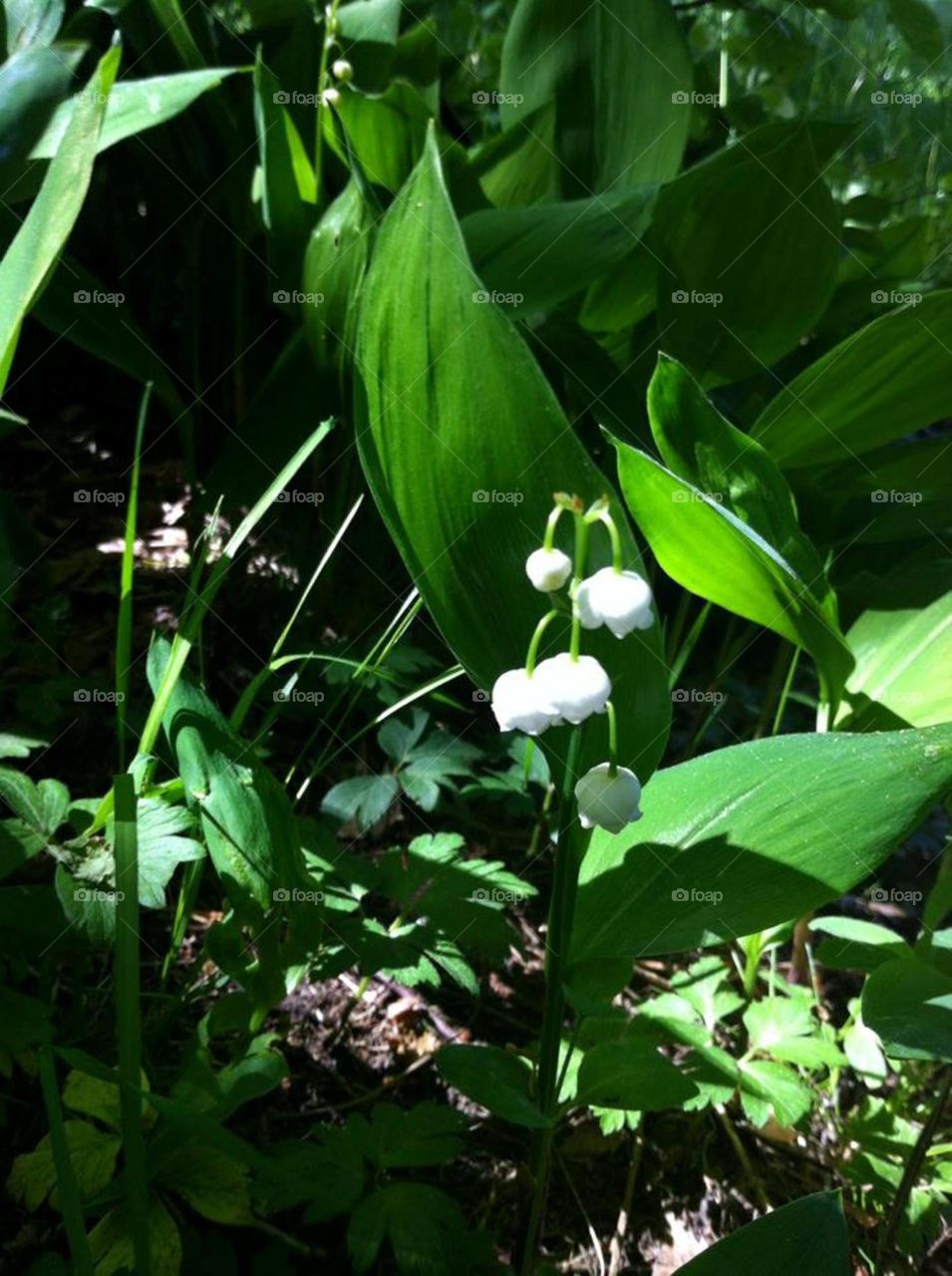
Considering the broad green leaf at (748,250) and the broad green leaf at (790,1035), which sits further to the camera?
the broad green leaf at (748,250)

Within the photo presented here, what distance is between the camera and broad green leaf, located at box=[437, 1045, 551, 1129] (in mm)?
776

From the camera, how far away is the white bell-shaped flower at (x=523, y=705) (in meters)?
0.65

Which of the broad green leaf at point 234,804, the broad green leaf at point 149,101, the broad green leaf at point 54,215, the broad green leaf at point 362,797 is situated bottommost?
the broad green leaf at point 362,797

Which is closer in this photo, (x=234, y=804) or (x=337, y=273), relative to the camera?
(x=234, y=804)

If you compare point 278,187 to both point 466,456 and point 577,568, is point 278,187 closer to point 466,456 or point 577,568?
point 466,456

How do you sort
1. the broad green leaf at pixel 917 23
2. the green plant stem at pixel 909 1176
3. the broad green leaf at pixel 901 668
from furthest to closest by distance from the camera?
1. the broad green leaf at pixel 917 23
2. the broad green leaf at pixel 901 668
3. the green plant stem at pixel 909 1176

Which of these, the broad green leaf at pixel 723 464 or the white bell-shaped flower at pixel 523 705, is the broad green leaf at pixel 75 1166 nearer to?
the white bell-shaped flower at pixel 523 705

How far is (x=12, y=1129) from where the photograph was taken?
35.1 inches

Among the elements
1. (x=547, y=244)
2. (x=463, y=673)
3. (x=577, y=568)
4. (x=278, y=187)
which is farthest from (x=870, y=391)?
(x=278, y=187)

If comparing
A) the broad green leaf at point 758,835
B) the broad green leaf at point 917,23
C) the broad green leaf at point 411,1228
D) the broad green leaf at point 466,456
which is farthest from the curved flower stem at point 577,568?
the broad green leaf at point 917,23

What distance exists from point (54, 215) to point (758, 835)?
734mm

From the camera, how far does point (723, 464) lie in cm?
96

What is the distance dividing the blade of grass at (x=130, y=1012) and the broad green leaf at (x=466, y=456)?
272mm

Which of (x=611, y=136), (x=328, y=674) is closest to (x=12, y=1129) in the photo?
(x=328, y=674)
